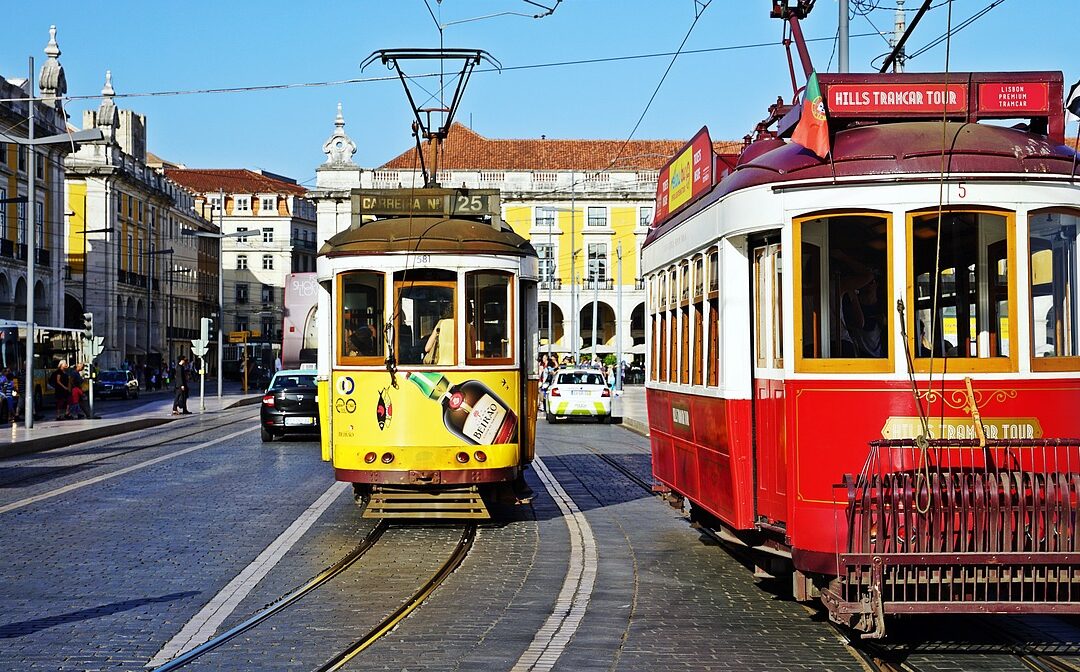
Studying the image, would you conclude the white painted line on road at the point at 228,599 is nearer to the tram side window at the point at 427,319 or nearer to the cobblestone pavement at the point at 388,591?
the cobblestone pavement at the point at 388,591

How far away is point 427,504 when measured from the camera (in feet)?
45.5

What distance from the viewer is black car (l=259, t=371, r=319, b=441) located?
28547 mm

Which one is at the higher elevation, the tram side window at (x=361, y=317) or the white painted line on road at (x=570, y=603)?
the tram side window at (x=361, y=317)

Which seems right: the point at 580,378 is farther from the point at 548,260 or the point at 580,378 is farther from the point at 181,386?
the point at 548,260

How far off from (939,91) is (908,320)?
1487 mm

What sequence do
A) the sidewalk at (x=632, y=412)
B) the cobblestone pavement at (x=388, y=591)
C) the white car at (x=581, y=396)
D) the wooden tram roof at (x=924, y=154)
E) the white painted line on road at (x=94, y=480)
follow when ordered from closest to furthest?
the cobblestone pavement at (x=388, y=591) < the wooden tram roof at (x=924, y=154) < the white painted line on road at (x=94, y=480) < the sidewalk at (x=632, y=412) < the white car at (x=581, y=396)

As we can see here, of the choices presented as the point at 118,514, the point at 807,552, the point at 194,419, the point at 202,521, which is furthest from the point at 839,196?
the point at 194,419

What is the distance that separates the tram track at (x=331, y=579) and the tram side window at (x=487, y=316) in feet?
6.00

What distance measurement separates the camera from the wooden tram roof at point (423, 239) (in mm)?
13703

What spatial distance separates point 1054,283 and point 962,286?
1.72 ft

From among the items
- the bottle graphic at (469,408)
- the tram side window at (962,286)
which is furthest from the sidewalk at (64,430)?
the tram side window at (962,286)

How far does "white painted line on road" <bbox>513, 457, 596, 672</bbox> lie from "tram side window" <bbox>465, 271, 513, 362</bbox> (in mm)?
2004

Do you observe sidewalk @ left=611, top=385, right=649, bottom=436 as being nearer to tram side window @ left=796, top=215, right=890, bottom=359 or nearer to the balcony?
tram side window @ left=796, top=215, right=890, bottom=359

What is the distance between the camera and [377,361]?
13.7m
